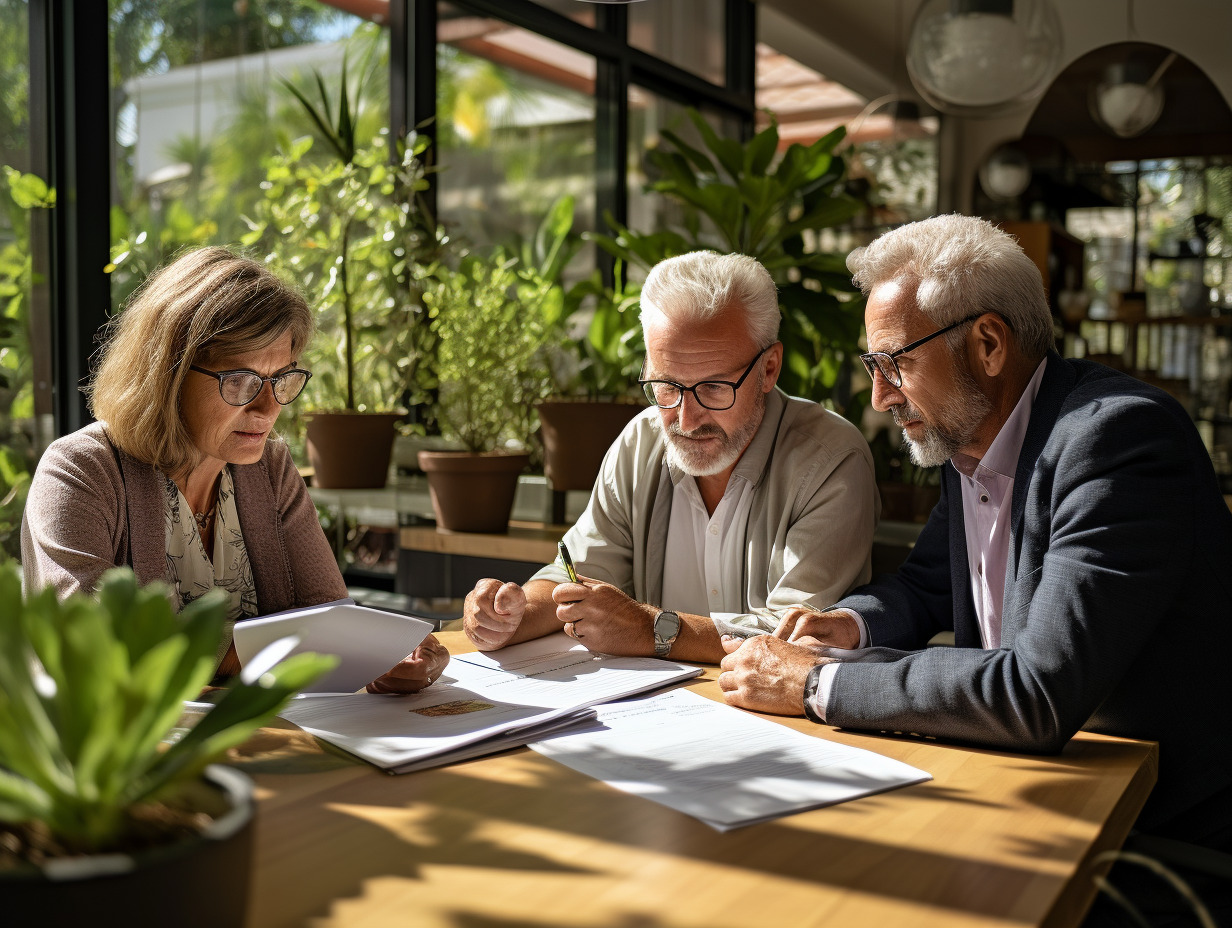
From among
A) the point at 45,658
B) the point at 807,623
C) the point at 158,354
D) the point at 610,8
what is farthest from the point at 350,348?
the point at 45,658

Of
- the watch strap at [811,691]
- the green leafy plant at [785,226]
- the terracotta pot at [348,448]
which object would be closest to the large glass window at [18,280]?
the terracotta pot at [348,448]

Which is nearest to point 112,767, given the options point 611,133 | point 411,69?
point 411,69

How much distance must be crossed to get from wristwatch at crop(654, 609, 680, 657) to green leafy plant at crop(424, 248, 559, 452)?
5.16ft

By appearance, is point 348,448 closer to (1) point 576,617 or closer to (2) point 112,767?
(1) point 576,617

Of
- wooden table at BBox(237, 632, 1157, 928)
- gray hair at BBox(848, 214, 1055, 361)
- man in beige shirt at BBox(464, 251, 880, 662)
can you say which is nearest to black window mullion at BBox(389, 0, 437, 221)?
man in beige shirt at BBox(464, 251, 880, 662)

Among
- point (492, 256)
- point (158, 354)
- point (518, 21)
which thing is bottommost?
point (158, 354)

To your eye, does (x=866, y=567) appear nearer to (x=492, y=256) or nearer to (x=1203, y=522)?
(x=1203, y=522)

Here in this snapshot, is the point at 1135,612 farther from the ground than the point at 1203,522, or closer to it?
closer to it

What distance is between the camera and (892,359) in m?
1.89

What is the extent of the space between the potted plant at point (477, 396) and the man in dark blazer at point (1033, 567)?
1.58 m

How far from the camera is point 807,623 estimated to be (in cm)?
178

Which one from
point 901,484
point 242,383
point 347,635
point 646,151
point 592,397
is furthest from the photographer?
point 646,151

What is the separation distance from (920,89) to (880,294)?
90.6 inches

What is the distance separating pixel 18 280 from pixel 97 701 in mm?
2284
